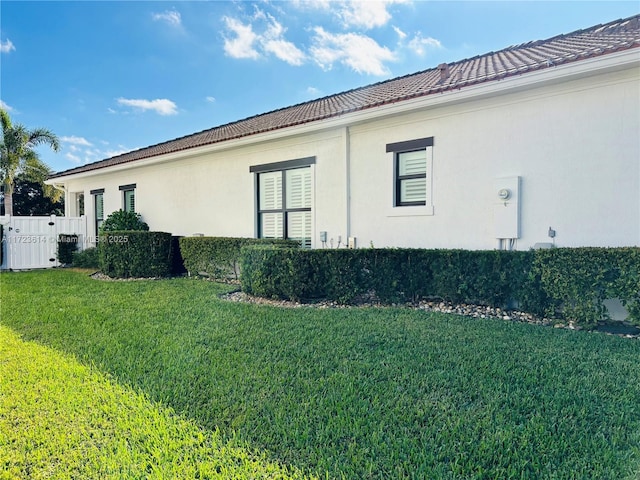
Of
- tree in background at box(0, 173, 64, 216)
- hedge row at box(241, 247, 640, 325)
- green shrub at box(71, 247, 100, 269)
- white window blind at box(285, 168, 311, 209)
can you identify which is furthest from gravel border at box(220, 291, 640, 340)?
tree in background at box(0, 173, 64, 216)

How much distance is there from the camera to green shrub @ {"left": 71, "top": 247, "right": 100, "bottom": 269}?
1361 cm

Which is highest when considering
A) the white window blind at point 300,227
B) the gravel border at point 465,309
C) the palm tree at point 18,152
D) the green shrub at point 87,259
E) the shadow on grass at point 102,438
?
the palm tree at point 18,152

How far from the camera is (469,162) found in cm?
714

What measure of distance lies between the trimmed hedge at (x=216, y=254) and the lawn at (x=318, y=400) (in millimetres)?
4110

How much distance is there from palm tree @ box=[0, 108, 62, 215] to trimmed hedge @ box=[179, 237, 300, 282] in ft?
58.6


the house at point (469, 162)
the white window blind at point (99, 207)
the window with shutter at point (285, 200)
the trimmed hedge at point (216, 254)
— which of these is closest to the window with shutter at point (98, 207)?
the white window blind at point (99, 207)

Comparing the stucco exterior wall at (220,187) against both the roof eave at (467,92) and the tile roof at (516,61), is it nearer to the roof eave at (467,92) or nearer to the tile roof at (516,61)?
the roof eave at (467,92)

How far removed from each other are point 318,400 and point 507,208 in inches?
208

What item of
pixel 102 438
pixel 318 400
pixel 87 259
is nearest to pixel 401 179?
pixel 318 400

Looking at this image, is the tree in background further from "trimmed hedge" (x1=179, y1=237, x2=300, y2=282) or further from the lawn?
the lawn

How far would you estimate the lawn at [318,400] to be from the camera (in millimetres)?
2410

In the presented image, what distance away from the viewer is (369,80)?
12.8 metres

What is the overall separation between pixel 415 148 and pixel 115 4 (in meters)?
9.71

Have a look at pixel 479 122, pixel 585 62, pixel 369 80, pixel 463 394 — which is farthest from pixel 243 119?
pixel 463 394
